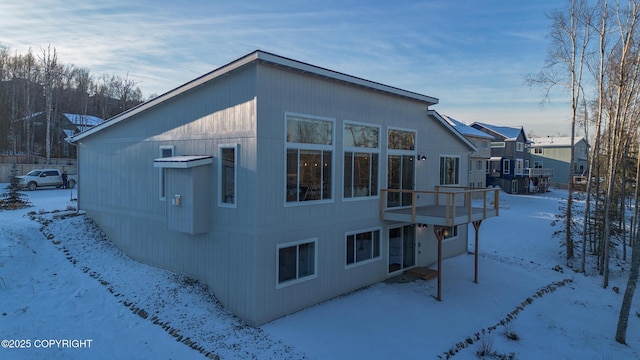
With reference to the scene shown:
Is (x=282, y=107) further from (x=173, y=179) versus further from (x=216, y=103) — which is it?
(x=173, y=179)

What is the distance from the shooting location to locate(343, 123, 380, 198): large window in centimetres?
1075

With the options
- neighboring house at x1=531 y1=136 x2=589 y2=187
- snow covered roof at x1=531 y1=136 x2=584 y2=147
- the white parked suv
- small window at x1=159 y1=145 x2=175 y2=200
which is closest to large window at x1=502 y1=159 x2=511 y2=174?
neighboring house at x1=531 y1=136 x2=589 y2=187

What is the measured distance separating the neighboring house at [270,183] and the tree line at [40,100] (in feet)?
86.1

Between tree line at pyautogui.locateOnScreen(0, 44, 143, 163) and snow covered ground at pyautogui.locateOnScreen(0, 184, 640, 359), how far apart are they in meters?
25.2

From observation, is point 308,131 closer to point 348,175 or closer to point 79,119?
point 348,175

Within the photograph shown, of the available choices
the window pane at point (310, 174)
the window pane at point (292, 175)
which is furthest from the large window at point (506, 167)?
the window pane at point (292, 175)

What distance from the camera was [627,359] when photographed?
892cm

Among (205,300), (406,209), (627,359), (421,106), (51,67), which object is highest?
(51,67)

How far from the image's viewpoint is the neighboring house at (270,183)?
863 centimetres

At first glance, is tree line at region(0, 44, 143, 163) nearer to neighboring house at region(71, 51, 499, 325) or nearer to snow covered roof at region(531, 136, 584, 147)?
neighboring house at region(71, 51, 499, 325)

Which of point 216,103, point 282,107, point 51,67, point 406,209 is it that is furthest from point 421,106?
point 51,67

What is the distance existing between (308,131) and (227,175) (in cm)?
233

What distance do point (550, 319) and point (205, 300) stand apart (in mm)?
9490

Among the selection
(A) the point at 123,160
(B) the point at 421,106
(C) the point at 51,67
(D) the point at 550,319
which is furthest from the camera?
(C) the point at 51,67
